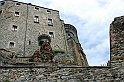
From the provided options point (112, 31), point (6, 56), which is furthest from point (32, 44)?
point (112, 31)

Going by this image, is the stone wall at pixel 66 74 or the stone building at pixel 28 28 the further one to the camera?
the stone building at pixel 28 28

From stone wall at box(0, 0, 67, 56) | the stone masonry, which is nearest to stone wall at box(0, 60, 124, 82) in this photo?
the stone masonry

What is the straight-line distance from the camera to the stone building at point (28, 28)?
26359 millimetres

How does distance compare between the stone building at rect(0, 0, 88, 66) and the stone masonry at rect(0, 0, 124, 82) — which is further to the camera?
the stone building at rect(0, 0, 88, 66)

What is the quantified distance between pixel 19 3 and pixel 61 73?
25.9 m

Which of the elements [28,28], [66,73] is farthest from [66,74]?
[28,28]

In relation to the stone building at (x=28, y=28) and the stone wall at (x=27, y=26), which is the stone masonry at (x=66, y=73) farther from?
the stone wall at (x=27, y=26)

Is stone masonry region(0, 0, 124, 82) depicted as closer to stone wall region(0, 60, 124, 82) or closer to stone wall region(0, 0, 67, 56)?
stone wall region(0, 60, 124, 82)

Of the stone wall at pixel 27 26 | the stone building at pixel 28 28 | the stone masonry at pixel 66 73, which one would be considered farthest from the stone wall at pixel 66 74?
the stone wall at pixel 27 26

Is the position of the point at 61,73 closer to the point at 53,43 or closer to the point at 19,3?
the point at 53,43

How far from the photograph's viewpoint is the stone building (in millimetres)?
26359

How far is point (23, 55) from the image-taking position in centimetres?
2538

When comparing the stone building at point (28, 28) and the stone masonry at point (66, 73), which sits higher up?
the stone building at point (28, 28)

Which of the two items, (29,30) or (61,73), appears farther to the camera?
(29,30)
